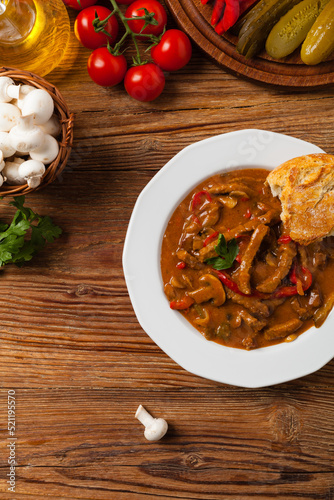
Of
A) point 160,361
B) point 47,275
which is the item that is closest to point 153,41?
point 47,275

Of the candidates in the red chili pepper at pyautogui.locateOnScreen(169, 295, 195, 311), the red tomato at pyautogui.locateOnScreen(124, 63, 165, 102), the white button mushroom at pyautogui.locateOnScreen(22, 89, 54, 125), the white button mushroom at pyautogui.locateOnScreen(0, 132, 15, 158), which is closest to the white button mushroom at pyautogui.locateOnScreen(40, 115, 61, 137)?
the white button mushroom at pyautogui.locateOnScreen(22, 89, 54, 125)

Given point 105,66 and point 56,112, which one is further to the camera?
point 105,66

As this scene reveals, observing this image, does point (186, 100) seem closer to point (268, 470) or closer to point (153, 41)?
point (153, 41)

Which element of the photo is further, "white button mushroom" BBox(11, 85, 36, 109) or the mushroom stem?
the mushroom stem

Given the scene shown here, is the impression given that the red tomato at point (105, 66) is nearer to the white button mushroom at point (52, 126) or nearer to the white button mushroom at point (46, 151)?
the white button mushroom at point (52, 126)

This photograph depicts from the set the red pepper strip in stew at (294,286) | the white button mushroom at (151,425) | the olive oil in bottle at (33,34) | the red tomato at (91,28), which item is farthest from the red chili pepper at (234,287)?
the olive oil in bottle at (33,34)

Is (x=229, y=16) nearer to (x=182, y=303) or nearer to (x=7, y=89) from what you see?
(x=7, y=89)

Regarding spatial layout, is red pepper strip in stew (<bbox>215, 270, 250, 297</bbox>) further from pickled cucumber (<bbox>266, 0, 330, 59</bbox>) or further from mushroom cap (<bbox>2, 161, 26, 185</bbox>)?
pickled cucumber (<bbox>266, 0, 330, 59</bbox>)

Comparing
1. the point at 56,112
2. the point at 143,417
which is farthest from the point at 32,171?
the point at 143,417
